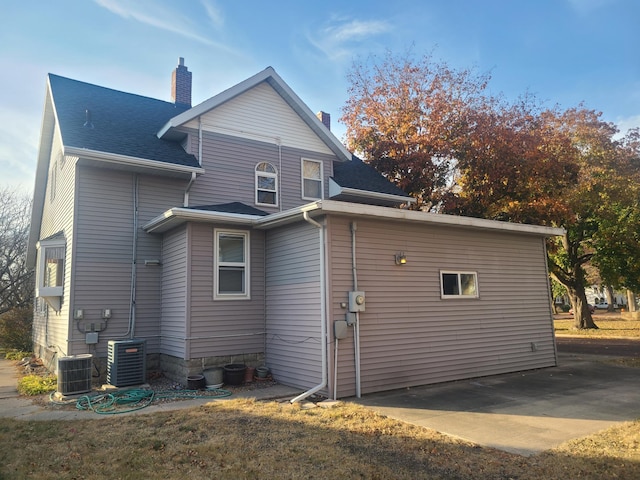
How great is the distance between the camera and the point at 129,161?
30.8ft

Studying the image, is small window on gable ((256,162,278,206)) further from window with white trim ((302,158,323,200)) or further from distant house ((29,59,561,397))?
window with white trim ((302,158,323,200))

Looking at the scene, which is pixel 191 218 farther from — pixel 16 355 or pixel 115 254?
pixel 16 355

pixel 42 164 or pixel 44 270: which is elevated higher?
pixel 42 164

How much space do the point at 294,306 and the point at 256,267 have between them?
4.93ft

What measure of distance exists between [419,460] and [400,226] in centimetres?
484

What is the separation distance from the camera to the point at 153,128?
1152 cm

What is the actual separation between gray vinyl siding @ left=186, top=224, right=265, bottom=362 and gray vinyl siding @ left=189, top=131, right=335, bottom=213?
2.08 metres

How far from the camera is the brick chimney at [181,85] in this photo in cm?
1400

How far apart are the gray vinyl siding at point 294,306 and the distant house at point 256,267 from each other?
0.12 feet

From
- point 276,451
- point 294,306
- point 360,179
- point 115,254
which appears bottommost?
point 276,451

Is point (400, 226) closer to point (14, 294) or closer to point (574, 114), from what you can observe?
point (574, 114)

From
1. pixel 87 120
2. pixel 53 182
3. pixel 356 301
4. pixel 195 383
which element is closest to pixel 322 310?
pixel 356 301

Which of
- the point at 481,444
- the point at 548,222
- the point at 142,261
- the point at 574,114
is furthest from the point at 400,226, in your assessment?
the point at 574,114

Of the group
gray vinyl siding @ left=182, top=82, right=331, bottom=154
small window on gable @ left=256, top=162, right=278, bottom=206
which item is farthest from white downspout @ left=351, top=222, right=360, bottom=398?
gray vinyl siding @ left=182, top=82, right=331, bottom=154
